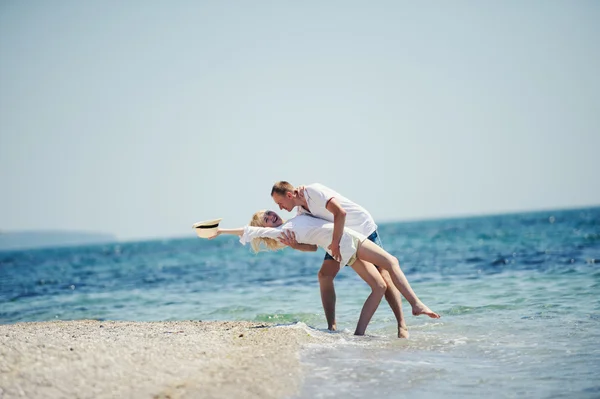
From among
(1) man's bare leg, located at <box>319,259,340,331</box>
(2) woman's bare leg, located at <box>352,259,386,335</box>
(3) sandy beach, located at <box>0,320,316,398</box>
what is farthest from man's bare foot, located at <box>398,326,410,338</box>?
(3) sandy beach, located at <box>0,320,316,398</box>

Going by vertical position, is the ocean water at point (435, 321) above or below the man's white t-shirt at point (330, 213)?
below

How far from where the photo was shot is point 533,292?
10.2 meters

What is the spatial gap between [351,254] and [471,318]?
273 centimetres

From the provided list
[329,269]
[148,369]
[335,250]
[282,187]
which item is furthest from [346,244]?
[148,369]

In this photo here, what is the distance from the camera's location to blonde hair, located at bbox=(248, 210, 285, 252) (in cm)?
661

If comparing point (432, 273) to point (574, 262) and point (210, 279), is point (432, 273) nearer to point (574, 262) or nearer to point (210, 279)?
point (574, 262)

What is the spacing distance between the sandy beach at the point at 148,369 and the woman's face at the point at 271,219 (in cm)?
152

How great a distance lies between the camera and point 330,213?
6453mm

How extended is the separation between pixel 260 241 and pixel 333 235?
38.0 inches

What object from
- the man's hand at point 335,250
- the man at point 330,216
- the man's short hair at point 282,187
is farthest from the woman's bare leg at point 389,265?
the man's short hair at point 282,187

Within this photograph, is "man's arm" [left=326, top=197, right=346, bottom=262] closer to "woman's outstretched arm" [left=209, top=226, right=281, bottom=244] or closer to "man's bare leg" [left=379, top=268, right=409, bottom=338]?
"woman's outstretched arm" [left=209, top=226, right=281, bottom=244]

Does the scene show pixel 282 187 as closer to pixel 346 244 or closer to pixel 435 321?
pixel 346 244

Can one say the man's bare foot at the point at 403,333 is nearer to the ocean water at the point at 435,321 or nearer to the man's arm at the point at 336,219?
the ocean water at the point at 435,321

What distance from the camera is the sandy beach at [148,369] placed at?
421cm
